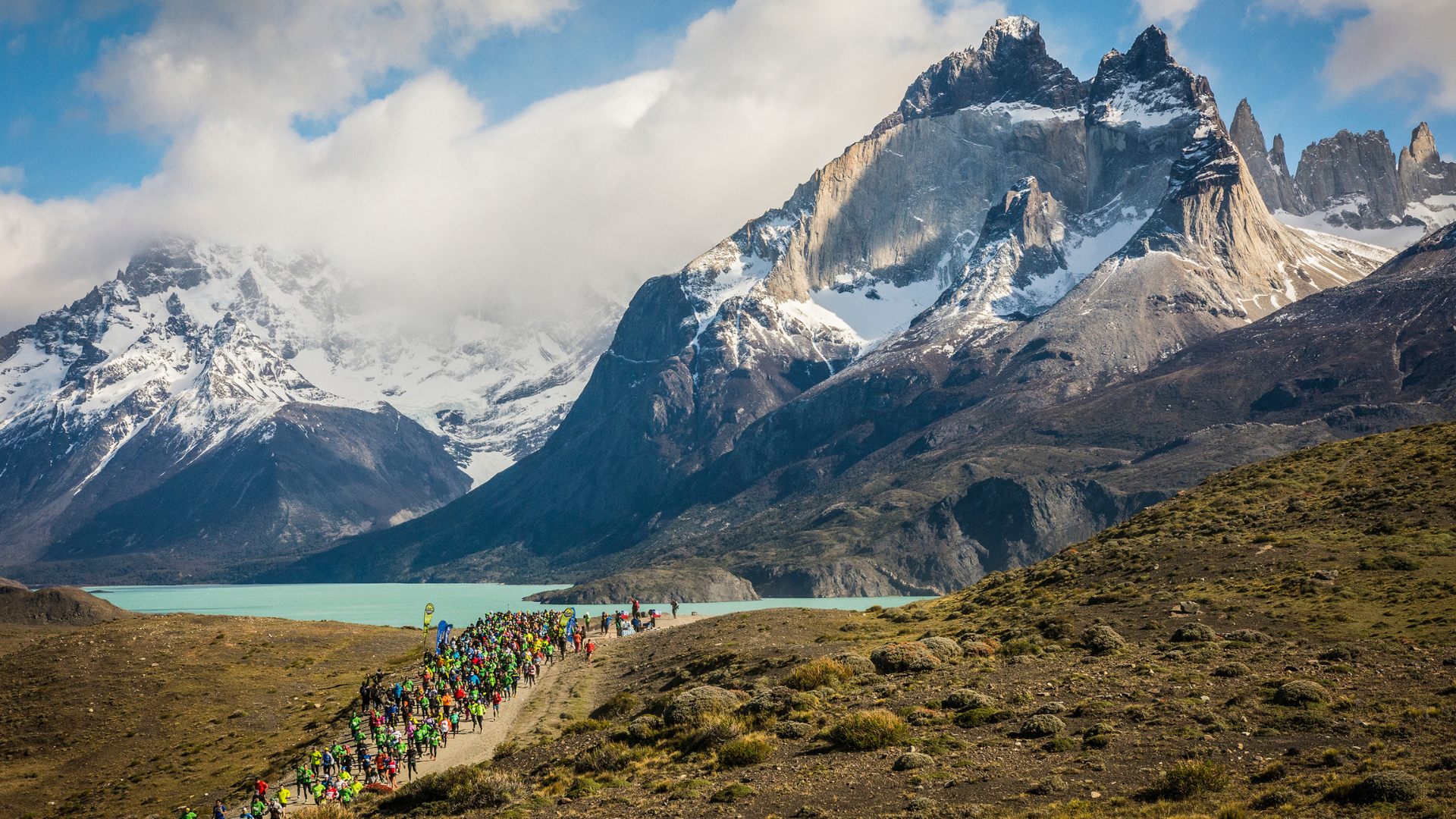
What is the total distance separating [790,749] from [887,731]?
365 centimetres

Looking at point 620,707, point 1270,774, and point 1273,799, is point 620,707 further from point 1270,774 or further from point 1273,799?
point 1273,799

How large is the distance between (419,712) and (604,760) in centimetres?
1974

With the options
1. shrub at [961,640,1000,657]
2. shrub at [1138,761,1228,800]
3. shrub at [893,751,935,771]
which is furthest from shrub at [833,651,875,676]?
shrub at [1138,761,1228,800]

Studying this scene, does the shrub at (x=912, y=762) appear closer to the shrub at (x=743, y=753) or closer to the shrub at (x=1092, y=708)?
the shrub at (x=743, y=753)

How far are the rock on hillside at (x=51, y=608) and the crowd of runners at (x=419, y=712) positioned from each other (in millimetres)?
82613

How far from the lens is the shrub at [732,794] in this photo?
35812mm

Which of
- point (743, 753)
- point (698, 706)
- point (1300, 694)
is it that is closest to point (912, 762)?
point (743, 753)

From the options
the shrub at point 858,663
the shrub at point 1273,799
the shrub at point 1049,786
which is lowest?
the shrub at point 1273,799

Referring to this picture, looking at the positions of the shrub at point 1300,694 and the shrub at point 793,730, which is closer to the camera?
the shrub at point 1300,694

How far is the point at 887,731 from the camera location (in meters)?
40.5

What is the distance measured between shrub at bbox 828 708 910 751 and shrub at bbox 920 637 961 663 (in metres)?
13.6

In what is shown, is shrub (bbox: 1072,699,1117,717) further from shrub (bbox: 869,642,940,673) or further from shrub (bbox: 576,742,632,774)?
shrub (bbox: 576,742,632,774)

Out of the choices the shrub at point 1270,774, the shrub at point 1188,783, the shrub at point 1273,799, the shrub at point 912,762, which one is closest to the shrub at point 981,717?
the shrub at point 912,762

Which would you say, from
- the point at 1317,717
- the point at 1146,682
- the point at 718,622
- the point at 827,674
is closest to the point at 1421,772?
the point at 1317,717
